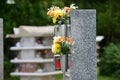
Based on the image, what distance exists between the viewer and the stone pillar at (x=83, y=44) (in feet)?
23.9

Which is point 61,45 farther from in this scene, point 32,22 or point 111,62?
point 32,22

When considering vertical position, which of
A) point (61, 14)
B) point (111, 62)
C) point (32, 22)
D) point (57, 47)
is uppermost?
point (61, 14)

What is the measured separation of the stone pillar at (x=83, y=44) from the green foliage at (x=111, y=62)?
369 inches

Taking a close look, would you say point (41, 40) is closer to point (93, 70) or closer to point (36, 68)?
point (36, 68)

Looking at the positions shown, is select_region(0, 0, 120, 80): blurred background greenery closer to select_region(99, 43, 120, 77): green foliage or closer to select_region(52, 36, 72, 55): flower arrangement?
select_region(99, 43, 120, 77): green foliage

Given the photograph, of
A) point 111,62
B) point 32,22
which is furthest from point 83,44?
point 32,22

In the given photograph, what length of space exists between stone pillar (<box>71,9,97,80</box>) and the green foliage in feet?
30.7

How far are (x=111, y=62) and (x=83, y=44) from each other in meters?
10.1

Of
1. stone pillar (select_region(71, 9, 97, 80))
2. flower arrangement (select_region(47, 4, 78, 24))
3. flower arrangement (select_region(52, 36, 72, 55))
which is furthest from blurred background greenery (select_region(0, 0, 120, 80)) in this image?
stone pillar (select_region(71, 9, 97, 80))

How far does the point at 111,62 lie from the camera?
17.3m

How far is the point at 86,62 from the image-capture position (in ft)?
23.9

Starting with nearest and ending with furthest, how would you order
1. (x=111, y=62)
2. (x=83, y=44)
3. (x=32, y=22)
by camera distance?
1. (x=83, y=44)
2. (x=111, y=62)
3. (x=32, y=22)

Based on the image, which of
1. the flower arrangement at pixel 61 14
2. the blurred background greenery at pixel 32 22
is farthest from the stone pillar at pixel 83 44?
the blurred background greenery at pixel 32 22

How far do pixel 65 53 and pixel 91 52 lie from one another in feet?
1.91
